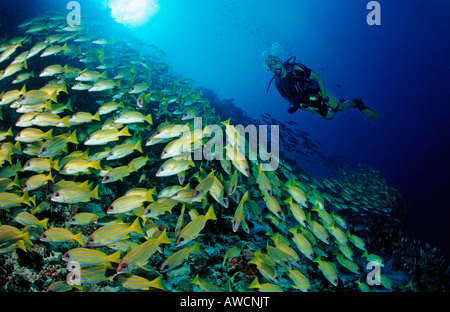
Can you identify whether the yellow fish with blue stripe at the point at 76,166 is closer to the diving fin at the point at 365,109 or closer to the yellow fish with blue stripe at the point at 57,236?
the yellow fish with blue stripe at the point at 57,236

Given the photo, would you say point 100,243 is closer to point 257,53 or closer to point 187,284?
point 187,284

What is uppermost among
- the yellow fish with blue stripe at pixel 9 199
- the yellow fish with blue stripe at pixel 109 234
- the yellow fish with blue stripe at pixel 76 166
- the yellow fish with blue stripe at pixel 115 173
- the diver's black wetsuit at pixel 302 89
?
the diver's black wetsuit at pixel 302 89

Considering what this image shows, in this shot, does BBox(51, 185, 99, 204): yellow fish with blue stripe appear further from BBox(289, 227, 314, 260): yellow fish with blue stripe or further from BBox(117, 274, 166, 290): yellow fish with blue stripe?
BBox(289, 227, 314, 260): yellow fish with blue stripe

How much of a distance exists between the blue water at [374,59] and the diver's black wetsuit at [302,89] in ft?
62.9

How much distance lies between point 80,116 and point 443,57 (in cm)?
8505

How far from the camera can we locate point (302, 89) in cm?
694

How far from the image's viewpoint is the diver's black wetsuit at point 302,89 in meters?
6.89

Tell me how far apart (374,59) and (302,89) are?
91.0 metres

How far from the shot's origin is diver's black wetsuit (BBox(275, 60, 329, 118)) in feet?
22.6

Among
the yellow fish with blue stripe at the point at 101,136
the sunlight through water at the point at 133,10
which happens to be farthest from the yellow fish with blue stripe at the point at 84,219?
the sunlight through water at the point at 133,10

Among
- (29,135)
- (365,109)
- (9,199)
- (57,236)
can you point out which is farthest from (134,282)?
(365,109)

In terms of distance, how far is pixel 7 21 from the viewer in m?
10.4
